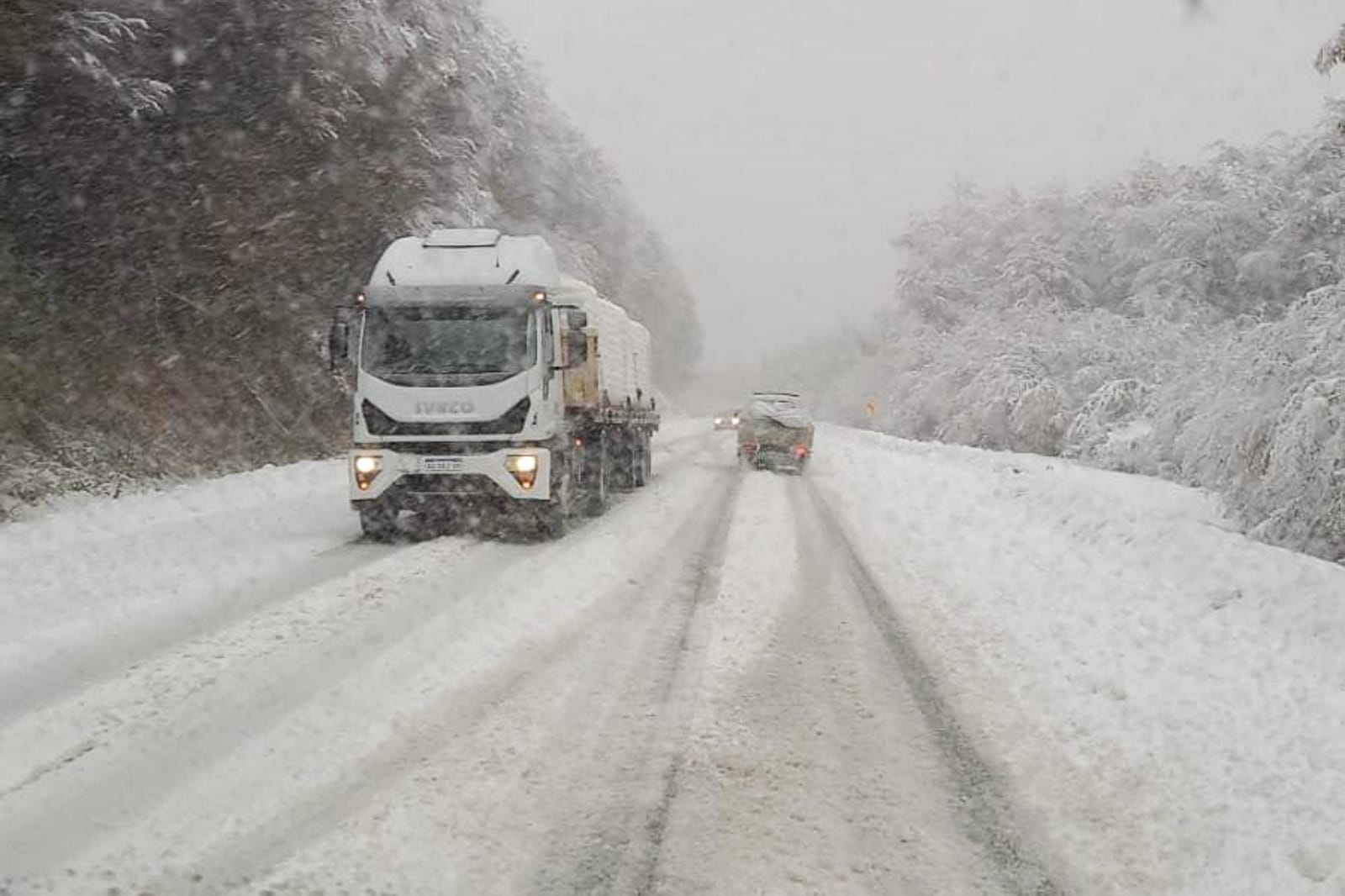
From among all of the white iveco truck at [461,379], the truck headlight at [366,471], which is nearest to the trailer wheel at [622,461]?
the white iveco truck at [461,379]

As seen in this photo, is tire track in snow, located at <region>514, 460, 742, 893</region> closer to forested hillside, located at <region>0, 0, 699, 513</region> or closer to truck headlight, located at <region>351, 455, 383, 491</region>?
truck headlight, located at <region>351, 455, 383, 491</region>

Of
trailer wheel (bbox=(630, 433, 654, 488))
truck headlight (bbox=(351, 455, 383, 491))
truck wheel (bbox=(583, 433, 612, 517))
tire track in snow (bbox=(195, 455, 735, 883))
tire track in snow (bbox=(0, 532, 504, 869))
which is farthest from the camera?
trailer wheel (bbox=(630, 433, 654, 488))

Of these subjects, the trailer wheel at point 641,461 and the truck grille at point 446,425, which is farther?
the trailer wheel at point 641,461

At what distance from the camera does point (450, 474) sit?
11.1 m

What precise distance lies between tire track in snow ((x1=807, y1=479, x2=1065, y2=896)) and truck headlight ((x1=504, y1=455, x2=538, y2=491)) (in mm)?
4595

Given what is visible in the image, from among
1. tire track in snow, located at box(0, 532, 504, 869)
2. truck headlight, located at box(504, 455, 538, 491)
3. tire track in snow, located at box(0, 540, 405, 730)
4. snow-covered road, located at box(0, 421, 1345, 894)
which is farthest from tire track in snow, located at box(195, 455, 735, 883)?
truck headlight, located at box(504, 455, 538, 491)

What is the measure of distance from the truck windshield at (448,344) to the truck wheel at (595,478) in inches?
134

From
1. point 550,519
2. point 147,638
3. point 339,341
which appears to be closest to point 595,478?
point 550,519

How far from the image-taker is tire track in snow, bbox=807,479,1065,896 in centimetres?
376

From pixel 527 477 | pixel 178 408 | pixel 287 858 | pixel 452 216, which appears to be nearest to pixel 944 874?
pixel 287 858

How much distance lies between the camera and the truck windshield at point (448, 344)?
11.3 meters

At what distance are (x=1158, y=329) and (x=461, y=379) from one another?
27712 mm

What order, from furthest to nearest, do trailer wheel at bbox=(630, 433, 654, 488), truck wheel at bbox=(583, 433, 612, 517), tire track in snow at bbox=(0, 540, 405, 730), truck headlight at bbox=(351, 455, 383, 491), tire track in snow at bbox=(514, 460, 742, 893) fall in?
trailer wheel at bbox=(630, 433, 654, 488)
truck wheel at bbox=(583, 433, 612, 517)
truck headlight at bbox=(351, 455, 383, 491)
tire track in snow at bbox=(0, 540, 405, 730)
tire track in snow at bbox=(514, 460, 742, 893)

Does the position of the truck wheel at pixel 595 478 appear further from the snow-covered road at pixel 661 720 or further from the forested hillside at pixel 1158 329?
the forested hillside at pixel 1158 329
